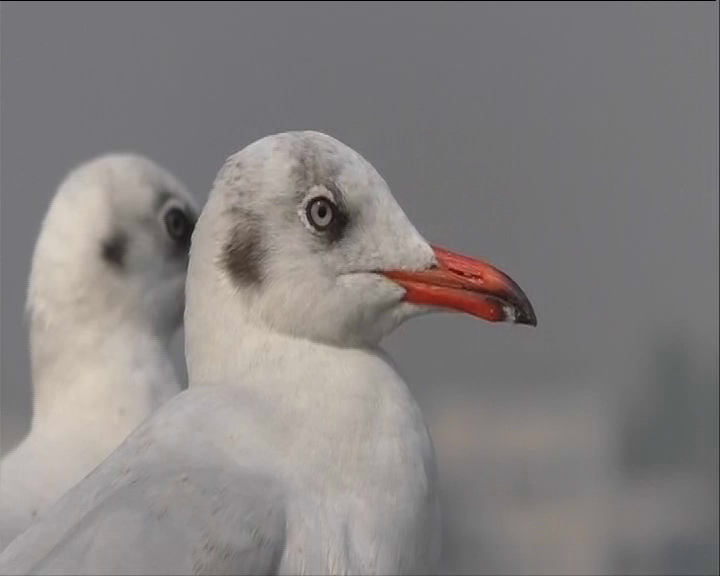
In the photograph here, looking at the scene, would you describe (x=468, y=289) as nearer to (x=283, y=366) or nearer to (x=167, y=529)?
(x=283, y=366)

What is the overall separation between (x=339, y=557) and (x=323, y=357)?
7.7 inches

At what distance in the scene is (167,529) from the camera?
110 centimetres

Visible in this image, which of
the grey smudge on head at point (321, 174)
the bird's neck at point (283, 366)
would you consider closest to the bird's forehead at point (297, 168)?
the grey smudge on head at point (321, 174)

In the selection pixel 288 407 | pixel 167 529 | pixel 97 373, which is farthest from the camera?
pixel 97 373

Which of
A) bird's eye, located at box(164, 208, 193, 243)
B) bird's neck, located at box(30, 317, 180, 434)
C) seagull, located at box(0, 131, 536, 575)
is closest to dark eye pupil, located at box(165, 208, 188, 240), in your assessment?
bird's eye, located at box(164, 208, 193, 243)

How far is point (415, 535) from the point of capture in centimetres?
121

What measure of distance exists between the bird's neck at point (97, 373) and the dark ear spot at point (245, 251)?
55 cm

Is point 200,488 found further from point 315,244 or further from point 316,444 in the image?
point 315,244

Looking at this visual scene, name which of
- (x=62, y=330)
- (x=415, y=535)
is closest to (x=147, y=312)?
(x=62, y=330)

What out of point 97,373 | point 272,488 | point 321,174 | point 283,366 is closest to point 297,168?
point 321,174

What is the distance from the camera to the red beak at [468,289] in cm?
128

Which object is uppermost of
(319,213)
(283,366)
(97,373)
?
(319,213)

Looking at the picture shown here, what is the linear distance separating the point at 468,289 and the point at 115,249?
759mm

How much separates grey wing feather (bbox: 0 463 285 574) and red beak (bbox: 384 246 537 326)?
223 mm
